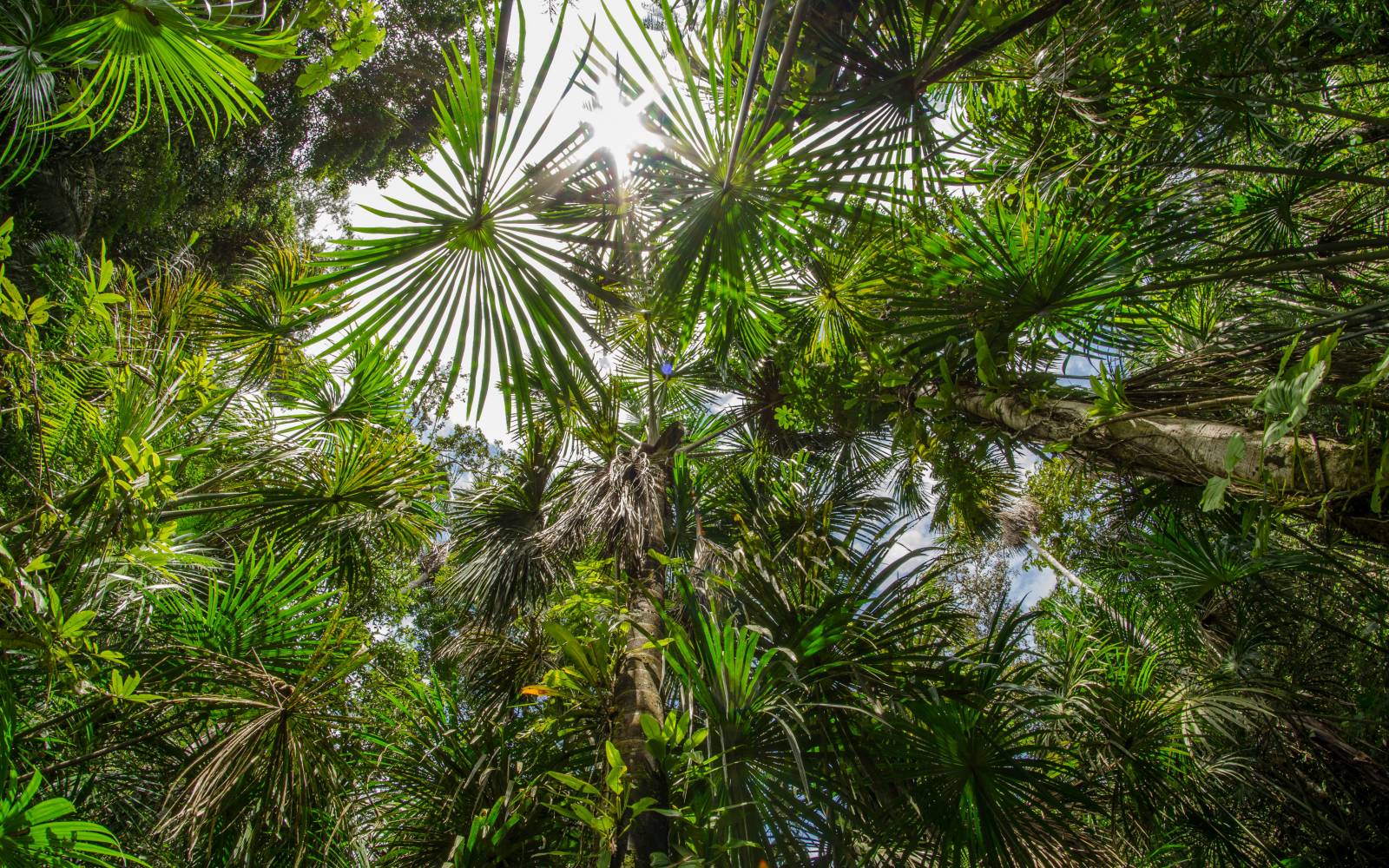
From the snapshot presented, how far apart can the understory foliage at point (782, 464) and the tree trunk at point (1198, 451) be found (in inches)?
0.5

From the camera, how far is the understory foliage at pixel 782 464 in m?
1.59

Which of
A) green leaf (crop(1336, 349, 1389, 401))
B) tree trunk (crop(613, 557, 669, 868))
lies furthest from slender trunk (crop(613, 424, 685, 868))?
green leaf (crop(1336, 349, 1389, 401))

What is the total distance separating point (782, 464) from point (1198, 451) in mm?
2088

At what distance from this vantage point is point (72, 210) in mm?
6574

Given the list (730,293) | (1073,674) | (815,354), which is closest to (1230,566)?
(1073,674)

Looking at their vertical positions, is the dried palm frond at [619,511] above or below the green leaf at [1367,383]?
above

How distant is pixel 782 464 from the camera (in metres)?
3.44

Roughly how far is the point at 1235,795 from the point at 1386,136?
2923 mm

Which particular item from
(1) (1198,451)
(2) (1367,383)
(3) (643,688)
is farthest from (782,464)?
(2) (1367,383)

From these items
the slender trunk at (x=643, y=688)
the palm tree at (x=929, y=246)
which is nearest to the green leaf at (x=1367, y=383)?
the palm tree at (x=929, y=246)

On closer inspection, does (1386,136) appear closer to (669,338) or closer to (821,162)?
(821,162)

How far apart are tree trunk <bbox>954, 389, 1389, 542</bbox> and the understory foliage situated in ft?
0.04

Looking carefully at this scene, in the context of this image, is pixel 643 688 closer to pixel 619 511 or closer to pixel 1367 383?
pixel 619 511

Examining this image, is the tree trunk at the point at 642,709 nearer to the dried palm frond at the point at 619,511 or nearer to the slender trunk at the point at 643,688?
the slender trunk at the point at 643,688
